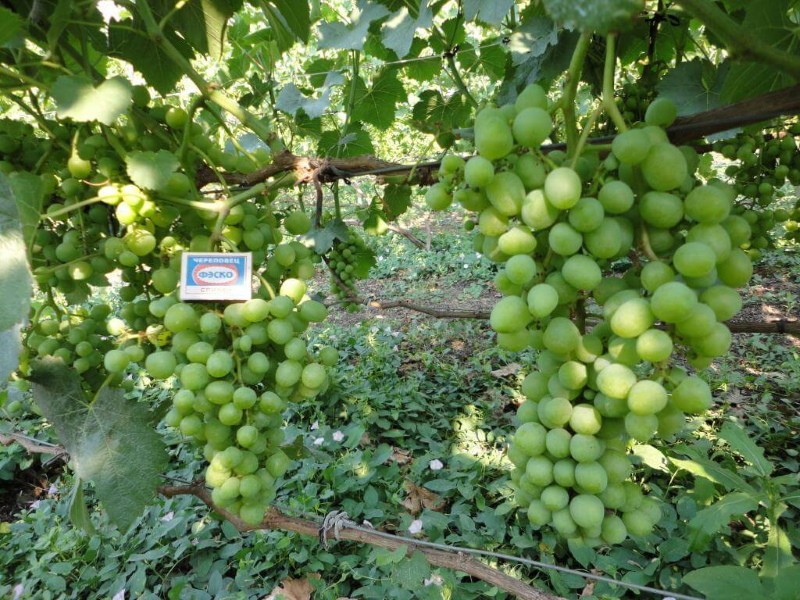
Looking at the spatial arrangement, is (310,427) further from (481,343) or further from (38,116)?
(38,116)

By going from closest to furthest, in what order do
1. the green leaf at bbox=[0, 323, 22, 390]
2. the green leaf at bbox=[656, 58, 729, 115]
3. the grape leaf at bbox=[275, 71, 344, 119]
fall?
the green leaf at bbox=[0, 323, 22, 390] → the green leaf at bbox=[656, 58, 729, 115] → the grape leaf at bbox=[275, 71, 344, 119]

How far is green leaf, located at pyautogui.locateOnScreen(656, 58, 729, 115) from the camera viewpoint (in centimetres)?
121

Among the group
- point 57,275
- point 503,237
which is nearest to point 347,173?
point 503,237

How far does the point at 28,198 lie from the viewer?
97 cm

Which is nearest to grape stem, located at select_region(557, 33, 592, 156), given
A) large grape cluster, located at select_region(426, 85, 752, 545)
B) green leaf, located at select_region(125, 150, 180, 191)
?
large grape cluster, located at select_region(426, 85, 752, 545)

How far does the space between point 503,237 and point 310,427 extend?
8.11ft

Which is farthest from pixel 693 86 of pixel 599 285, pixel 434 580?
pixel 434 580

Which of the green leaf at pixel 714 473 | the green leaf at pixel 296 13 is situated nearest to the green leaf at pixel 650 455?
the green leaf at pixel 714 473

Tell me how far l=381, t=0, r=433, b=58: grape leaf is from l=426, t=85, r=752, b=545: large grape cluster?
67cm

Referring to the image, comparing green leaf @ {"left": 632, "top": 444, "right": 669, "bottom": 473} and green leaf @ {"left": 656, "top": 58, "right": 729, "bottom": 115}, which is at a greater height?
green leaf @ {"left": 656, "top": 58, "right": 729, "bottom": 115}

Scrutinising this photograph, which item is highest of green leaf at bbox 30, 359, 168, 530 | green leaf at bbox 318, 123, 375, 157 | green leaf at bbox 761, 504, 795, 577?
green leaf at bbox 318, 123, 375, 157

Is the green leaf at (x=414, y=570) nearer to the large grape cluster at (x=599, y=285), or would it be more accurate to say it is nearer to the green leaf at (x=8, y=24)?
the large grape cluster at (x=599, y=285)

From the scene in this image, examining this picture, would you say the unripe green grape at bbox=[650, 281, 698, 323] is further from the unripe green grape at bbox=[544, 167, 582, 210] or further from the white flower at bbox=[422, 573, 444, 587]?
the white flower at bbox=[422, 573, 444, 587]

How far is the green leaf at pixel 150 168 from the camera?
0.95 m
